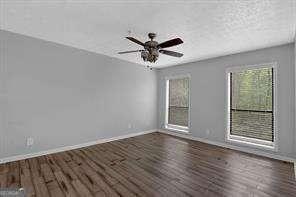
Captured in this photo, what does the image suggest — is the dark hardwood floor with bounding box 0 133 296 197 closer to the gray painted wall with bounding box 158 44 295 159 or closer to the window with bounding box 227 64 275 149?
the window with bounding box 227 64 275 149

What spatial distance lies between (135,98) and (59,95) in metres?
2.38

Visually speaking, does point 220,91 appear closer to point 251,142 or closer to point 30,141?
point 251,142

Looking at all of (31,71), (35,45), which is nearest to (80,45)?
(35,45)

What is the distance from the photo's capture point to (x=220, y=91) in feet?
14.0

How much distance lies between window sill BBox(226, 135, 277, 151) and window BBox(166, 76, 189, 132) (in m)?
1.51

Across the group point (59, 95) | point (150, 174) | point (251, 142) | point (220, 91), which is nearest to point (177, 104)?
point (220, 91)

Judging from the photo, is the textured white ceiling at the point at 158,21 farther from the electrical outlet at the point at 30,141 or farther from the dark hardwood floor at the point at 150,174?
the dark hardwood floor at the point at 150,174

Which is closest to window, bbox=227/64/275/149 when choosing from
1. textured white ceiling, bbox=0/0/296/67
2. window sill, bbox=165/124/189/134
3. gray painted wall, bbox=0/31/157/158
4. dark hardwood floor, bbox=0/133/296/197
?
dark hardwood floor, bbox=0/133/296/197

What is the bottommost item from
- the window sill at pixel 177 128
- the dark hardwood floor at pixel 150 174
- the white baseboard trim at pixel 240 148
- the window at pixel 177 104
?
the dark hardwood floor at pixel 150 174

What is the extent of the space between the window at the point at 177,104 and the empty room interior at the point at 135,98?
11.9 inches

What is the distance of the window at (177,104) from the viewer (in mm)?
5391

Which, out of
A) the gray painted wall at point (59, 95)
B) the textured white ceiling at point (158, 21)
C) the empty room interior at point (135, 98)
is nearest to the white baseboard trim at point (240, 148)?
the empty room interior at point (135, 98)

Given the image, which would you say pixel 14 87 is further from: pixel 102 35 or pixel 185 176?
pixel 185 176

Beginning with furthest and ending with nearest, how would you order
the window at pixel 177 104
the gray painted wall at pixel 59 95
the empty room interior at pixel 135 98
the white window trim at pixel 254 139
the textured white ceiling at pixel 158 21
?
the window at pixel 177 104
the white window trim at pixel 254 139
the gray painted wall at pixel 59 95
the empty room interior at pixel 135 98
the textured white ceiling at pixel 158 21
